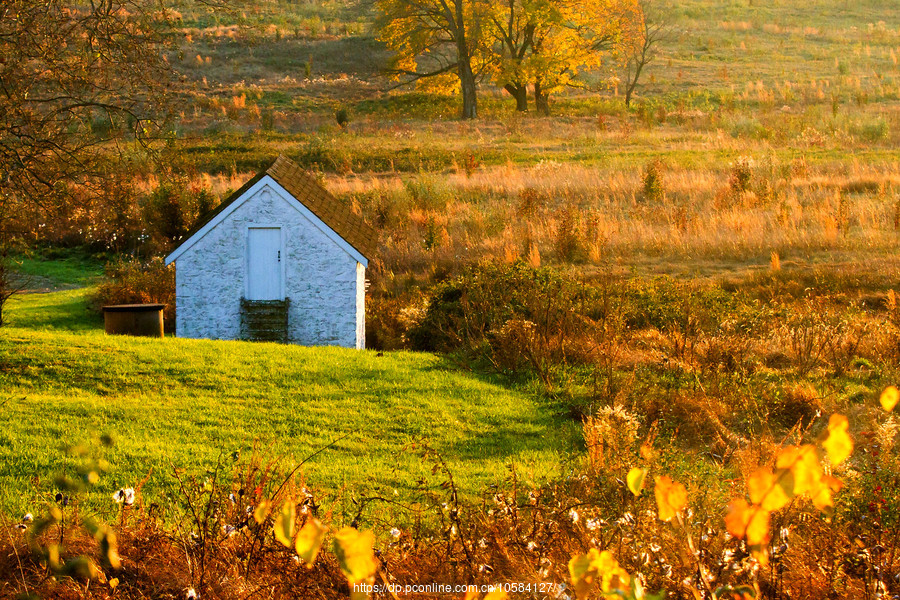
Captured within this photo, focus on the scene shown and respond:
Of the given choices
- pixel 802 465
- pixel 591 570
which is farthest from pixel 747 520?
pixel 591 570

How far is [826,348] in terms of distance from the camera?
42.5ft

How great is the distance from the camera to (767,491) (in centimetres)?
238

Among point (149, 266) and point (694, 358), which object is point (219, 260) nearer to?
point (149, 266)

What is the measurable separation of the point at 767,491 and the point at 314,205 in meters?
13.6

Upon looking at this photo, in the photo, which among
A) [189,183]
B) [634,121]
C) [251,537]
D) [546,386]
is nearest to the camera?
[251,537]

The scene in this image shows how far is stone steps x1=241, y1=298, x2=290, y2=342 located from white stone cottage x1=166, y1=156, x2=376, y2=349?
17 mm

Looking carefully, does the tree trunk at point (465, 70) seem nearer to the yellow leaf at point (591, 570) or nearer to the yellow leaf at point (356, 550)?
the yellow leaf at point (591, 570)

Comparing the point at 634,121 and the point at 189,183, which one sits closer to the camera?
the point at 189,183

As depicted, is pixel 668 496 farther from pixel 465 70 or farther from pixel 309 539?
pixel 465 70

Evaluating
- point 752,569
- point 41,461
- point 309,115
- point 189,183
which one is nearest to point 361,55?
point 309,115

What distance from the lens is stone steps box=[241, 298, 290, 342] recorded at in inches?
596

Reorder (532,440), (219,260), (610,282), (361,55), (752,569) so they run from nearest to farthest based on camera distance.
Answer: (752,569) < (532,440) < (219,260) < (610,282) < (361,55)

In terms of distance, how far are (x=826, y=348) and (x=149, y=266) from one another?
48.8ft

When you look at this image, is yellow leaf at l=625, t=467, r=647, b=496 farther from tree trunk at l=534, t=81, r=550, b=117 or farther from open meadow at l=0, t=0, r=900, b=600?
tree trunk at l=534, t=81, r=550, b=117
